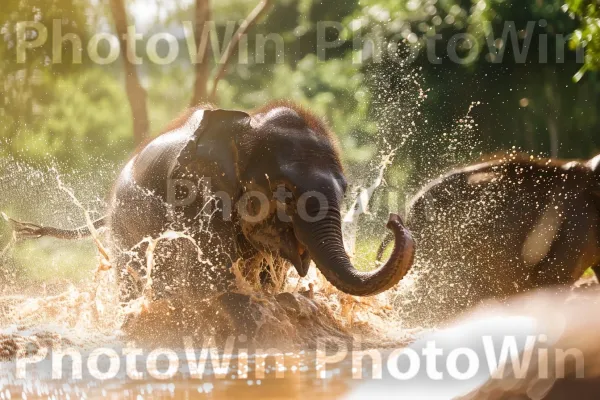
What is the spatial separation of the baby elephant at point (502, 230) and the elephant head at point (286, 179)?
7.22 feet

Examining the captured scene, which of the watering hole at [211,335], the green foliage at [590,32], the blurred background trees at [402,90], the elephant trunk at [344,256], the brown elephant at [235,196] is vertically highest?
the blurred background trees at [402,90]

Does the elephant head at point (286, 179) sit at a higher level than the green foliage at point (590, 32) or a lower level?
lower

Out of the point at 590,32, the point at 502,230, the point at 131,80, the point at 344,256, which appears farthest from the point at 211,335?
the point at 131,80

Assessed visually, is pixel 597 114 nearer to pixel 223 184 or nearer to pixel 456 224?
pixel 456 224

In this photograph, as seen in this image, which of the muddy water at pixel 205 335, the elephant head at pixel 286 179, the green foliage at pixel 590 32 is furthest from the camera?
the green foliage at pixel 590 32

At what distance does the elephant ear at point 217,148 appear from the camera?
24.1ft

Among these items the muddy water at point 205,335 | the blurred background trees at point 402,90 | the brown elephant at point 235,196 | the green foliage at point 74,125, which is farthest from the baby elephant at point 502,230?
the green foliage at point 74,125

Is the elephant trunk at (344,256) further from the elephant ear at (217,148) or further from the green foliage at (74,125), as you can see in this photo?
the green foliage at (74,125)

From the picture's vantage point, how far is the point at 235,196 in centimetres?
731

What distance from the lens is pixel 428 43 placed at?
1720cm

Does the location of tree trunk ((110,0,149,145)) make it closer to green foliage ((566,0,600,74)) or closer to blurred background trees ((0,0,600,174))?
blurred background trees ((0,0,600,174))

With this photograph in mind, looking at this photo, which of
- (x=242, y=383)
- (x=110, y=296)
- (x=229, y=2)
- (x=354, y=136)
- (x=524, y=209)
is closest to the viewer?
(x=242, y=383)

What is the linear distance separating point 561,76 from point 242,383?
13.2m

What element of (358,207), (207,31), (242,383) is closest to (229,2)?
(207,31)
